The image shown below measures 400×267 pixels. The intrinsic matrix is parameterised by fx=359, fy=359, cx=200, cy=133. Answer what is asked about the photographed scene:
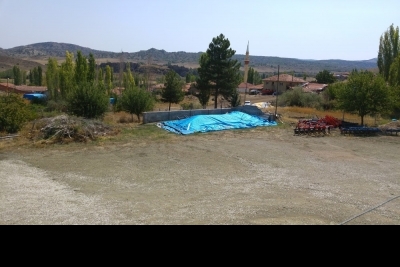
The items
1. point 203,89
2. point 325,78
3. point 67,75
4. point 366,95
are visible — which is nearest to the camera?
point 366,95

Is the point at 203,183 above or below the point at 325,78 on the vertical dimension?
Result: below

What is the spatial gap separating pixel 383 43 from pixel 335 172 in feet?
139

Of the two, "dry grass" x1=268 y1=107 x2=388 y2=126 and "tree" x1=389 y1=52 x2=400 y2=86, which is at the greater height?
"tree" x1=389 y1=52 x2=400 y2=86

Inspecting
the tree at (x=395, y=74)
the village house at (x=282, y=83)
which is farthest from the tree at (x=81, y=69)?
the village house at (x=282, y=83)

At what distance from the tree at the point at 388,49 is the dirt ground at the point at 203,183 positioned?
31307 millimetres

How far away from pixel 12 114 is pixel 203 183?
15323mm

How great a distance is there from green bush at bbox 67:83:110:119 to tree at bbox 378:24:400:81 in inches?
1603

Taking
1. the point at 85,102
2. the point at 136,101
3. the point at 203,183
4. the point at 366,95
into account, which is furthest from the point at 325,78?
the point at 203,183

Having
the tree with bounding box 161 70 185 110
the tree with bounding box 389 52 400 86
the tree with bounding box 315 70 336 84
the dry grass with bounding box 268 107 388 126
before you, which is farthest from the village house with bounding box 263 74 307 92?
the tree with bounding box 161 70 185 110

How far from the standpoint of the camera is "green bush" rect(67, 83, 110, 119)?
27.5 meters

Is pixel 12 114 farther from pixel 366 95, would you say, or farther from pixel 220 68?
pixel 366 95

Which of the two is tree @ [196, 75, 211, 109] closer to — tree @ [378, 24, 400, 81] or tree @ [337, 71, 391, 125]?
tree @ [337, 71, 391, 125]

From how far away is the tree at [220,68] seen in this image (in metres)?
37.5

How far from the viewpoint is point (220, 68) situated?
3784 centimetres
